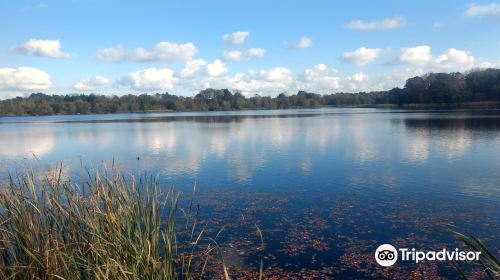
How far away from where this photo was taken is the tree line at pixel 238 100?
111250 millimetres

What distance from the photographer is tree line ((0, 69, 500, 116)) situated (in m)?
111

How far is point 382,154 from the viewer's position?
88.4ft

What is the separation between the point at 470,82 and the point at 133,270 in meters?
131

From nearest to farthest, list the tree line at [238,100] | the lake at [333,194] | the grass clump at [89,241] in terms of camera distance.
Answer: the grass clump at [89,241], the lake at [333,194], the tree line at [238,100]

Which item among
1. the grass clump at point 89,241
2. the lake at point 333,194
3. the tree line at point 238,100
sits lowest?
the lake at point 333,194

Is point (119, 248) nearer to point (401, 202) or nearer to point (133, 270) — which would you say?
point (133, 270)

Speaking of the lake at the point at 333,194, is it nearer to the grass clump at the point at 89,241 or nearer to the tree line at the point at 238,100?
the grass clump at the point at 89,241

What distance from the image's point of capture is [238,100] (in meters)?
187

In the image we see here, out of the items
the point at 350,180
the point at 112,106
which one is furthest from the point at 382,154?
the point at 112,106

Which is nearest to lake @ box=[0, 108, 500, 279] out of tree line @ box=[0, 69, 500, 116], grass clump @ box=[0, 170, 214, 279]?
grass clump @ box=[0, 170, 214, 279]

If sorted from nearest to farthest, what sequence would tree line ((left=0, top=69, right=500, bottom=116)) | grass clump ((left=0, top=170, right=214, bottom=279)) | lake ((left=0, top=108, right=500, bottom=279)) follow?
1. grass clump ((left=0, top=170, right=214, bottom=279))
2. lake ((left=0, top=108, right=500, bottom=279))
3. tree line ((left=0, top=69, right=500, bottom=116))

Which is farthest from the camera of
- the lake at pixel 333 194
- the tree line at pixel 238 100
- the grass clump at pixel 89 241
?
the tree line at pixel 238 100

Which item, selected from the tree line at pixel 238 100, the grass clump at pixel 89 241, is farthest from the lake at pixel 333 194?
the tree line at pixel 238 100

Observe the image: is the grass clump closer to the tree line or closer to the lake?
the lake
